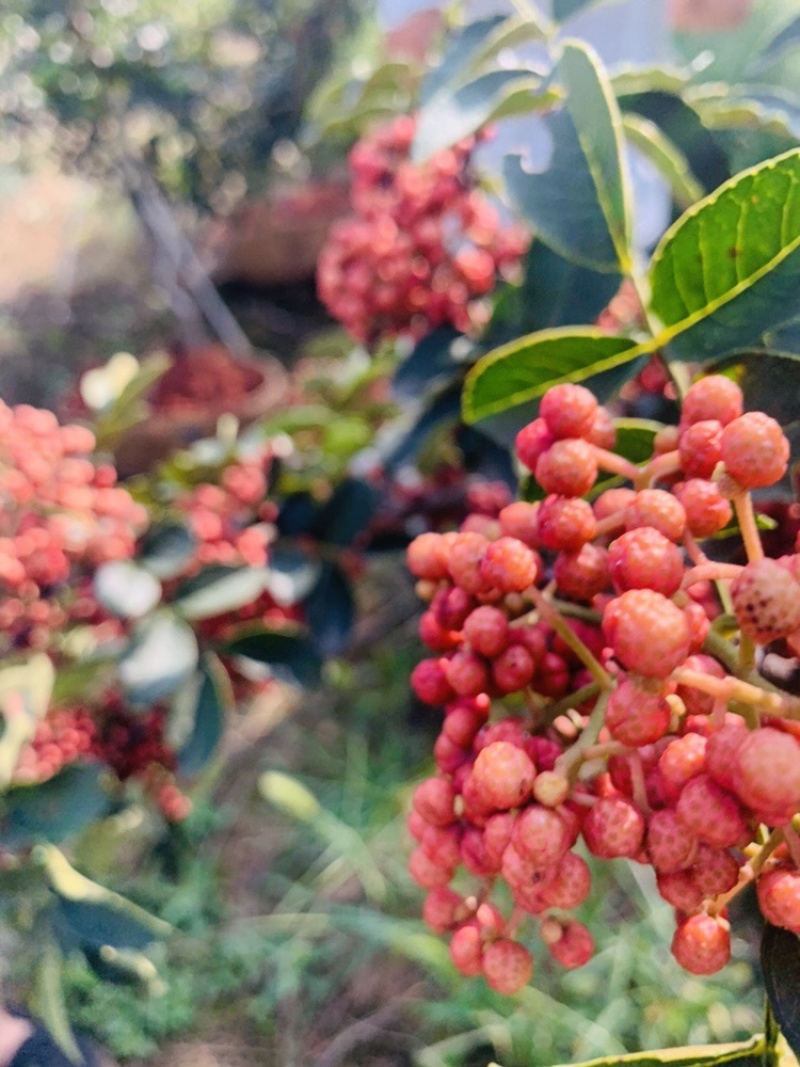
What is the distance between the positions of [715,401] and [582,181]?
0.67 ft

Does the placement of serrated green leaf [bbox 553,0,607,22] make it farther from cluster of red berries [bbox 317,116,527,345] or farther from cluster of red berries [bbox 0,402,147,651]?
cluster of red berries [bbox 0,402,147,651]

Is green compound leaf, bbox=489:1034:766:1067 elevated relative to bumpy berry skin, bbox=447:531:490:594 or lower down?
lower down

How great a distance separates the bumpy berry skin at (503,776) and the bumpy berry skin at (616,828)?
0.09 ft

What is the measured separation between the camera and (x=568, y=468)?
0.34 meters

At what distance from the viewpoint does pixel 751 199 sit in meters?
0.36

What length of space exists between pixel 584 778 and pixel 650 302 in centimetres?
26

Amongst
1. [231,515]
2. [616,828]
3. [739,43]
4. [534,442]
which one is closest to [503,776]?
[616,828]

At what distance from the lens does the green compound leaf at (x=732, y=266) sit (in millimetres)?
357

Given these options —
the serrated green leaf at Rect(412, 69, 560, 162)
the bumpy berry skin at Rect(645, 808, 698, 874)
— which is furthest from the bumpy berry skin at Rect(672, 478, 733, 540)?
the serrated green leaf at Rect(412, 69, 560, 162)

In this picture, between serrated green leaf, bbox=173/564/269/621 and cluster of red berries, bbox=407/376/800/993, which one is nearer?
cluster of red berries, bbox=407/376/800/993

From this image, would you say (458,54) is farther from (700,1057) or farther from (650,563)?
(700,1057)

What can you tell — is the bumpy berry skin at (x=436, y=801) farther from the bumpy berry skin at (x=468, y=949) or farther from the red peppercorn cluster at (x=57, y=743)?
the red peppercorn cluster at (x=57, y=743)

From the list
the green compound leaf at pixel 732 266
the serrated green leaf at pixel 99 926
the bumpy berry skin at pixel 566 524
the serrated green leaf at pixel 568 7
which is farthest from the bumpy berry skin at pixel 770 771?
the serrated green leaf at pixel 568 7

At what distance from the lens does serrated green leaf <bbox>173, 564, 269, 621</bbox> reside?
768 mm
